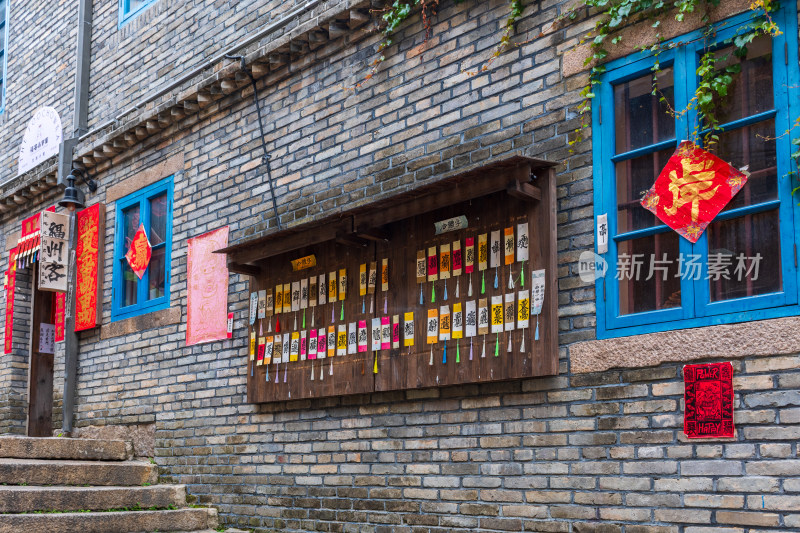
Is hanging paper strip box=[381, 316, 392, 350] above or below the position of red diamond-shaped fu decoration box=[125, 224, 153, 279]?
below

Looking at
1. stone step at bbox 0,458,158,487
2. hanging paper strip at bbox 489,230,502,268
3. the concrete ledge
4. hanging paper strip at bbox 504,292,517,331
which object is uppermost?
hanging paper strip at bbox 489,230,502,268

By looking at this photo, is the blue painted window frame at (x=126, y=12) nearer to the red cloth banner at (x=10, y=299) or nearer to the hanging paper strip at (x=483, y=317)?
the red cloth banner at (x=10, y=299)

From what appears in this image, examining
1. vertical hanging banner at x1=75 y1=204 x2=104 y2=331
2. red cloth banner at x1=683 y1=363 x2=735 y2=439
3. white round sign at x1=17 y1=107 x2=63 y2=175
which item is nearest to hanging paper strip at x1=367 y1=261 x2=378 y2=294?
red cloth banner at x1=683 y1=363 x2=735 y2=439

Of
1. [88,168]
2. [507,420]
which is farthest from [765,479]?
[88,168]

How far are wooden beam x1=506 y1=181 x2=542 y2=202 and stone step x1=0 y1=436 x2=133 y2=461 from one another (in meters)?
4.68

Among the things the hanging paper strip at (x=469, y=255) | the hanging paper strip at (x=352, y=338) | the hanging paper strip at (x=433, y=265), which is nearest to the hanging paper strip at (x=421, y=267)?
the hanging paper strip at (x=433, y=265)

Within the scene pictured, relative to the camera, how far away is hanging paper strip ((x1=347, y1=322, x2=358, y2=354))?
6.19 m

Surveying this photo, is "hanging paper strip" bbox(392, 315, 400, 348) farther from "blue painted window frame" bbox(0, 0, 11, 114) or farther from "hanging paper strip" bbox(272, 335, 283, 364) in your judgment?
"blue painted window frame" bbox(0, 0, 11, 114)

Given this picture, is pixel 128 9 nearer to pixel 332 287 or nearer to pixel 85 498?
pixel 332 287

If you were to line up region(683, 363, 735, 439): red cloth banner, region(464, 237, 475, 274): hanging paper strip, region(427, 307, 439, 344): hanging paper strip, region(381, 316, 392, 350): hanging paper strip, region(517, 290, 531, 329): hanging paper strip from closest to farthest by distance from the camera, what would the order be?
region(683, 363, 735, 439): red cloth banner, region(517, 290, 531, 329): hanging paper strip, region(464, 237, 475, 274): hanging paper strip, region(427, 307, 439, 344): hanging paper strip, region(381, 316, 392, 350): hanging paper strip

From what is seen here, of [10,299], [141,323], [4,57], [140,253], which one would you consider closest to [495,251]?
[141,323]

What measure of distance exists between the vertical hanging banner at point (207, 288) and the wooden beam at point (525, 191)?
10.6 feet

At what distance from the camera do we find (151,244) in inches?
343

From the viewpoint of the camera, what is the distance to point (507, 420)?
5184mm
